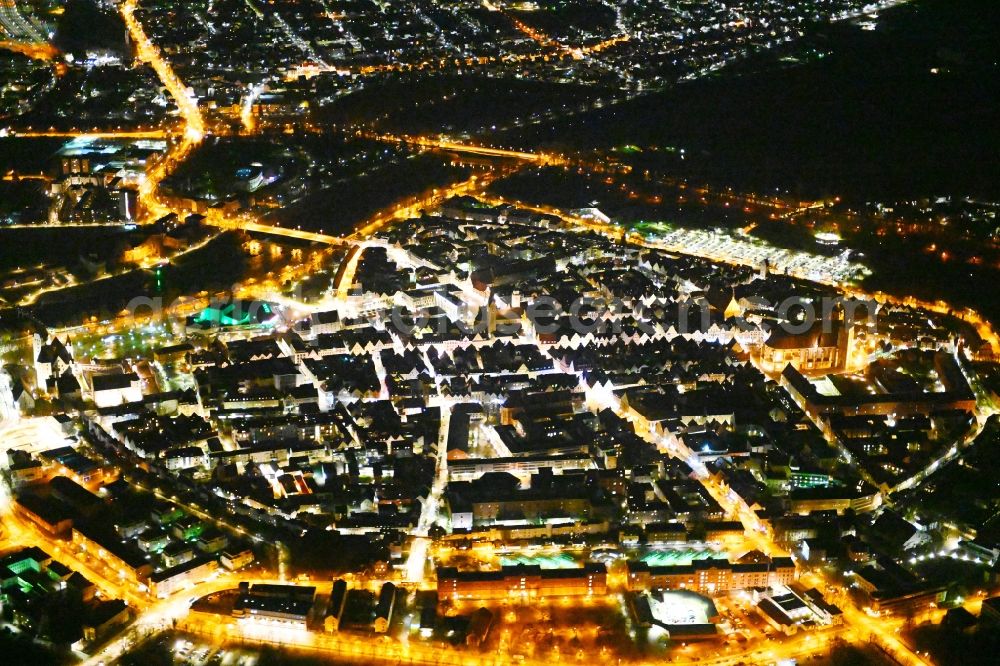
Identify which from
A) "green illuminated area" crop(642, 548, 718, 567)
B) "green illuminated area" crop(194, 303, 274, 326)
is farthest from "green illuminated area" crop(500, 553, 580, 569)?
"green illuminated area" crop(194, 303, 274, 326)

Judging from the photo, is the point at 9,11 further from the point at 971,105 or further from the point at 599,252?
the point at 971,105

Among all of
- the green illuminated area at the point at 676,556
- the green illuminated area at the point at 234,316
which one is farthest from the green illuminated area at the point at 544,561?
the green illuminated area at the point at 234,316

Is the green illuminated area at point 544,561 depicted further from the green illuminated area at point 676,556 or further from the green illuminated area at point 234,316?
the green illuminated area at point 234,316

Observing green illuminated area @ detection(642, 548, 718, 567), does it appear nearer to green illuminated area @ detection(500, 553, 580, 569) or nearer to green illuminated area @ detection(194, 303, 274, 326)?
green illuminated area @ detection(500, 553, 580, 569)

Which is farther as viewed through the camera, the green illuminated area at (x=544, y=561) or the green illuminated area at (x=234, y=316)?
the green illuminated area at (x=234, y=316)

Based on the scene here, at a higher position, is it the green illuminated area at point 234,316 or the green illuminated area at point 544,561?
the green illuminated area at point 234,316

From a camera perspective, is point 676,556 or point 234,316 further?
point 234,316

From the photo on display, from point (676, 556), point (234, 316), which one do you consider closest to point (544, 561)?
point (676, 556)

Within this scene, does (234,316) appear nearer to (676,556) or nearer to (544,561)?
(544,561)

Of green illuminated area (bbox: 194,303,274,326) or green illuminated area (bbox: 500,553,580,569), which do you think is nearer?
green illuminated area (bbox: 500,553,580,569)

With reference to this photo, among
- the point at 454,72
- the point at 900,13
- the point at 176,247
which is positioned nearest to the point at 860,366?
the point at 176,247

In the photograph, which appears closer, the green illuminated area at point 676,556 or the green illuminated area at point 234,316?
the green illuminated area at point 676,556
